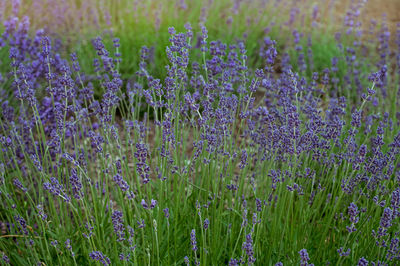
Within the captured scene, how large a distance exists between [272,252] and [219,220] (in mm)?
320

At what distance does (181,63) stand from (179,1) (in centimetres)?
509

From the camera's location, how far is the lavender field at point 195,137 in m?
2.17

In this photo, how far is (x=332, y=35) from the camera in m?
7.13

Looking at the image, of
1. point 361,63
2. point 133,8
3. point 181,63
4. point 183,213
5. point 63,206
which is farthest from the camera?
point 133,8

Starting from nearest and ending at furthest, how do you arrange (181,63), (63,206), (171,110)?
(181,63) < (171,110) < (63,206)

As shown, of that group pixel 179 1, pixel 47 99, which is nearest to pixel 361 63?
pixel 179 1

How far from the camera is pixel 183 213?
2.48 metres

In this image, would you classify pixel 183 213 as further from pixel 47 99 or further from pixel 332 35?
pixel 332 35

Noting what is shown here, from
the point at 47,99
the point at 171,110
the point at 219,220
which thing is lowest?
the point at 219,220

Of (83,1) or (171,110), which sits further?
(83,1)

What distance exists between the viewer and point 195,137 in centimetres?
268

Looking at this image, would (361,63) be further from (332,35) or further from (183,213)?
(183,213)

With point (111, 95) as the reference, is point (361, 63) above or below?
below

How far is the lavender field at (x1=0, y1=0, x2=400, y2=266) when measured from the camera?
2174mm
